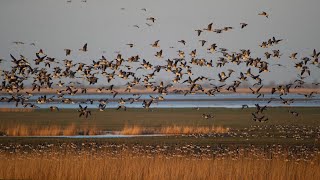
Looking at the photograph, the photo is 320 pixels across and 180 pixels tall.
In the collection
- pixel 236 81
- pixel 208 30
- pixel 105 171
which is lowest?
pixel 105 171

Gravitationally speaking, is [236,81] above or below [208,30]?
below

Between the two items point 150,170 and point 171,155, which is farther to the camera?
point 171,155

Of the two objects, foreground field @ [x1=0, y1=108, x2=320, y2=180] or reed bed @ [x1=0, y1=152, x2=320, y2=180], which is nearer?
reed bed @ [x1=0, y1=152, x2=320, y2=180]

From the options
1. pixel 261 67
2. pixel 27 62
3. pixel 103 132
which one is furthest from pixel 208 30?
pixel 103 132

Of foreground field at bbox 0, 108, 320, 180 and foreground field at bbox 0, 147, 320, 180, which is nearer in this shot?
foreground field at bbox 0, 147, 320, 180

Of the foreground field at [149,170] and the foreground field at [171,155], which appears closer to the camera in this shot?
the foreground field at [149,170]

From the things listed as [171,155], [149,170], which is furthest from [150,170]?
[171,155]

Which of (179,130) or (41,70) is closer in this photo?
(41,70)

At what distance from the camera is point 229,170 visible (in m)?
28.8

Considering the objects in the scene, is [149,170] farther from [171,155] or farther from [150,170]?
[171,155]

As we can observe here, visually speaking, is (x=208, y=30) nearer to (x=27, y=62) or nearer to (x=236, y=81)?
(x=236, y=81)

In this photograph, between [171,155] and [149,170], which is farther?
[171,155]

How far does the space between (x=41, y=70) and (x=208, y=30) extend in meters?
11.8

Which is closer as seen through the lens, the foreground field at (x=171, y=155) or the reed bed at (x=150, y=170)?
the reed bed at (x=150, y=170)
